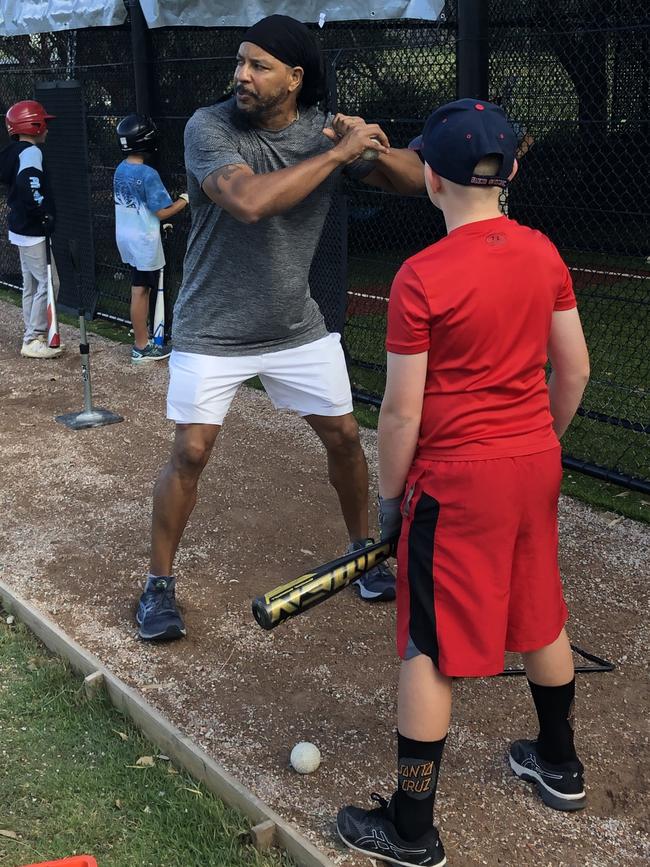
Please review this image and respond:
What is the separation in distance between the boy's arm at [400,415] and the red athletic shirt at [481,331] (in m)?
0.04

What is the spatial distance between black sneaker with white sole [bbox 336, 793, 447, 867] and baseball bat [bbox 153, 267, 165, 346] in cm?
607

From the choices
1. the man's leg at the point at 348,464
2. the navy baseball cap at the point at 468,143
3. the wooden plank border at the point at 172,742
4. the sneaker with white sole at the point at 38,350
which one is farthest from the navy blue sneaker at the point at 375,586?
the sneaker with white sole at the point at 38,350

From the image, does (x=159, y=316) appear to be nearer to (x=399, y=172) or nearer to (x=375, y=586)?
(x=375, y=586)

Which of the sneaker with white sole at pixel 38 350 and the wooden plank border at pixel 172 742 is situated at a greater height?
the wooden plank border at pixel 172 742

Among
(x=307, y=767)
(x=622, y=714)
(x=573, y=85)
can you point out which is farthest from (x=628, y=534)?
(x=573, y=85)

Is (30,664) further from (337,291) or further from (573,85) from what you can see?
(573,85)

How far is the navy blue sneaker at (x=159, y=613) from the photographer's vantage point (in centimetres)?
382

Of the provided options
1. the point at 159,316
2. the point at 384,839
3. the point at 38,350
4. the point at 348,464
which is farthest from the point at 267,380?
the point at 38,350

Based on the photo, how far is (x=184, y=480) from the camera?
3773 millimetres

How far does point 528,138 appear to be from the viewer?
5.79 m

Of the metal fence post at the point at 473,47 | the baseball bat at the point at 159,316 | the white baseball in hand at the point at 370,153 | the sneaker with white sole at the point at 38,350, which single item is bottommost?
the sneaker with white sole at the point at 38,350

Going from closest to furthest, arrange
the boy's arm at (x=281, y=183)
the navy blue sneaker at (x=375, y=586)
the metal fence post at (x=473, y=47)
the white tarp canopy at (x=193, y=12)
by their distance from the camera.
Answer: the boy's arm at (x=281, y=183), the navy blue sneaker at (x=375, y=586), the metal fence post at (x=473, y=47), the white tarp canopy at (x=193, y=12)

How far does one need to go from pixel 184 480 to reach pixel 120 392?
3.73 m

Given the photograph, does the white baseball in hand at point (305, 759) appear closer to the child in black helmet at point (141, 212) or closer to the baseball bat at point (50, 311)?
the child in black helmet at point (141, 212)
